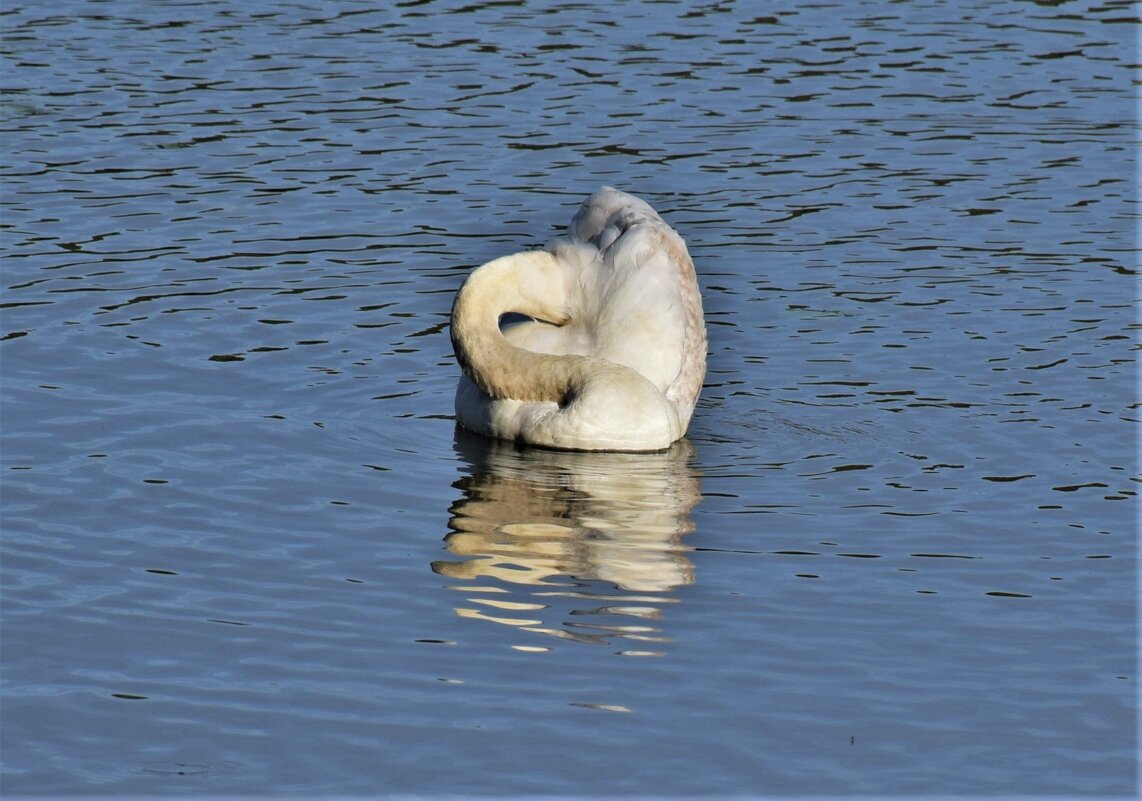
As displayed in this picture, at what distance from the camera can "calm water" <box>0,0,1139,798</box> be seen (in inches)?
332

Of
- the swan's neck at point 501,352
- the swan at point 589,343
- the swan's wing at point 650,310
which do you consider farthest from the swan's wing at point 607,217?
the swan's neck at point 501,352

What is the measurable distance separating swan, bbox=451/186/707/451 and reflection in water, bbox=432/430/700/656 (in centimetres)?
17

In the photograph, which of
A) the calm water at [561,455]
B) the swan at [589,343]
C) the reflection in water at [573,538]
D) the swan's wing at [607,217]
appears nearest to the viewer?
the calm water at [561,455]

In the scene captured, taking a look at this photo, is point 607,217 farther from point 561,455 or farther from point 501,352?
point 561,455

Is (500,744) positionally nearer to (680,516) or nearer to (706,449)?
(680,516)

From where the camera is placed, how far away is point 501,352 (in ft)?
42.2

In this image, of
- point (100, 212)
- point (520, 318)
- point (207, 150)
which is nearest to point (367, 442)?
point (520, 318)

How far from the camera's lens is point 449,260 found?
17141mm

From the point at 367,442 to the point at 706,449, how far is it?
6.73 feet

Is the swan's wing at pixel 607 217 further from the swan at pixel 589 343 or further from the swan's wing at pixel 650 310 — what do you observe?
the swan's wing at pixel 650 310

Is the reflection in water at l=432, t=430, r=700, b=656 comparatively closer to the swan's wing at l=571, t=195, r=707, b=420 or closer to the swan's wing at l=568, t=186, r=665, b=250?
the swan's wing at l=571, t=195, r=707, b=420

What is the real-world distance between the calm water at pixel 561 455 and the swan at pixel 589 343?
24cm

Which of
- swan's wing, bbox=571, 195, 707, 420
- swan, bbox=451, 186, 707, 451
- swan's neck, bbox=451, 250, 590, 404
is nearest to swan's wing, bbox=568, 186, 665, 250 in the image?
swan, bbox=451, 186, 707, 451

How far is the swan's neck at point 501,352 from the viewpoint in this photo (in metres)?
12.8
